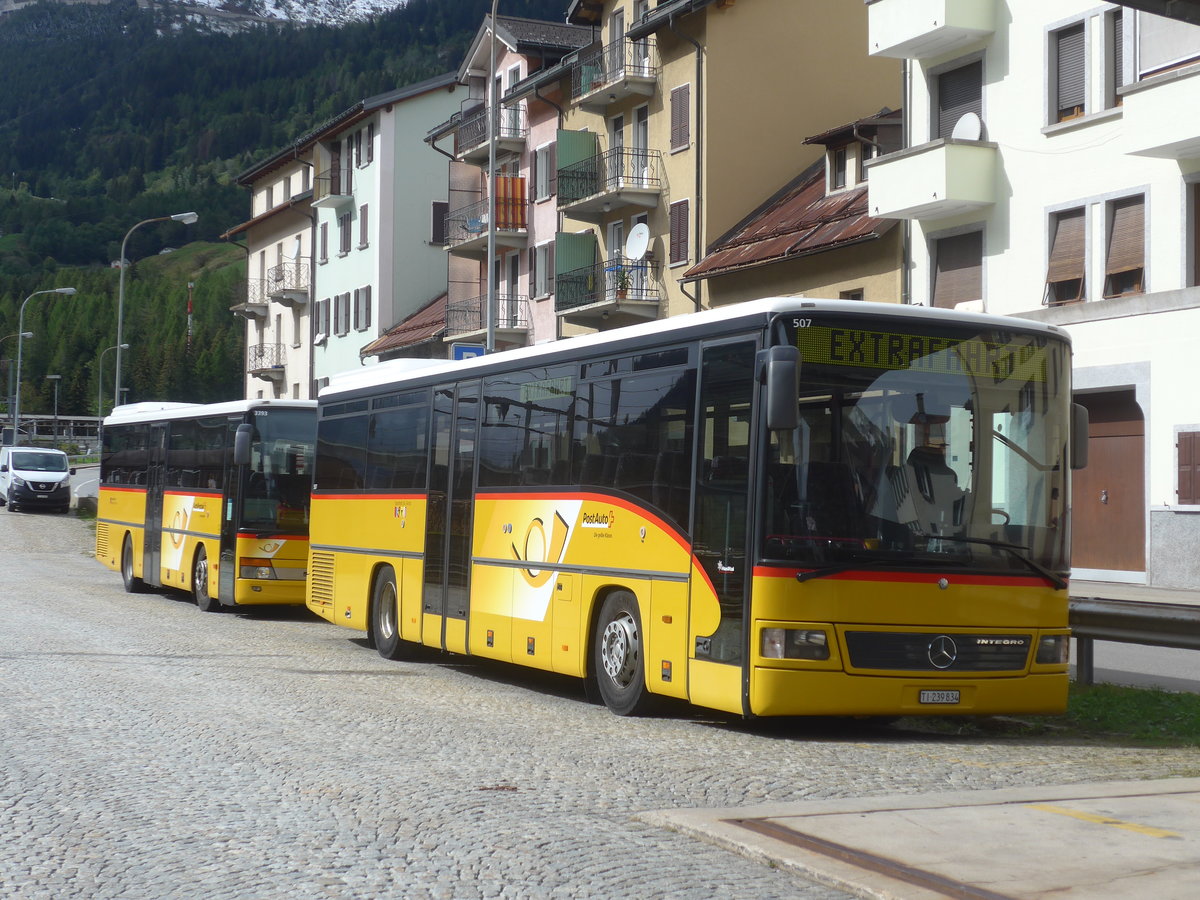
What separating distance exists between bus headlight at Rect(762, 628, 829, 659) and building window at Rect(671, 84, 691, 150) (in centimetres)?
2975

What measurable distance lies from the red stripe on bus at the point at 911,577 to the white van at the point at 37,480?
47.9 m

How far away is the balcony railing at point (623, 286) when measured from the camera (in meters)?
39.4

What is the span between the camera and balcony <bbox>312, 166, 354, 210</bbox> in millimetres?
60344

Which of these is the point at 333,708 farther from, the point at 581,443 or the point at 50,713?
the point at 581,443

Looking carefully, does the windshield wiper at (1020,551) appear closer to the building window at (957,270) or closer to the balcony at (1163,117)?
the balcony at (1163,117)

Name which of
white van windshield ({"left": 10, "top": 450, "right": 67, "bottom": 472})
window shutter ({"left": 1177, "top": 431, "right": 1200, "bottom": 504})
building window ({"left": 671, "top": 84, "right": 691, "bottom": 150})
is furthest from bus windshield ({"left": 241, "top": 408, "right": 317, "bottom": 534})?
white van windshield ({"left": 10, "top": 450, "right": 67, "bottom": 472})

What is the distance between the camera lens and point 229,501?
2155cm

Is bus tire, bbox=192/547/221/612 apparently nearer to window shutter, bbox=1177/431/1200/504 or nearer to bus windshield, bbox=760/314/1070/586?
bus windshield, bbox=760/314/1070/586

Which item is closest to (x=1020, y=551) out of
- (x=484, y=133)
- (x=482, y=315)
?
(x=482, y=315)

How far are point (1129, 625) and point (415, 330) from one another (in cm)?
4341

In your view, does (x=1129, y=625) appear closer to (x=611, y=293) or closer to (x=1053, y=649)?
(x=1053, y=649)

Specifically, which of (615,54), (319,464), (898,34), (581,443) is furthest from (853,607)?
(615,54)

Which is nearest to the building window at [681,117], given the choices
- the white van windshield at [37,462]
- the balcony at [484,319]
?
the balcony at [484,319]

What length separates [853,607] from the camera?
9.90 m
